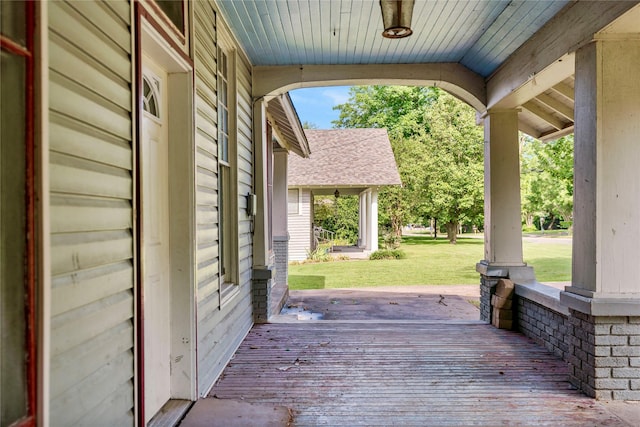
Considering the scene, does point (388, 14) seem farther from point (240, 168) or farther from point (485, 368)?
point (485, 368)

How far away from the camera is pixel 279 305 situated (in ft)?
21.9

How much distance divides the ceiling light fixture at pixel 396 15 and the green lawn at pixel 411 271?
747 centimetres

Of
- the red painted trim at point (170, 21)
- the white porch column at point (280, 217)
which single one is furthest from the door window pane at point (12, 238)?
the white porch column at point (280, 217)

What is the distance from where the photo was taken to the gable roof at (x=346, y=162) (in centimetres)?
1554

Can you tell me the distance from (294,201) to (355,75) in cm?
1064

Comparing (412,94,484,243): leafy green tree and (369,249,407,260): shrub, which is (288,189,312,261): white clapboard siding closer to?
(369,249,407,260): shrub

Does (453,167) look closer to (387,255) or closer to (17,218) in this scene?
(387,255)

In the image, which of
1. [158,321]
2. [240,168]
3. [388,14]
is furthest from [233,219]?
[388,14]

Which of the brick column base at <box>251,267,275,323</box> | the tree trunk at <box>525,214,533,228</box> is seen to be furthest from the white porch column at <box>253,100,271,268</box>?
the tree trunk at <box>525,214,533,228</box>

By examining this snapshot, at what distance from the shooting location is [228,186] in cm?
431

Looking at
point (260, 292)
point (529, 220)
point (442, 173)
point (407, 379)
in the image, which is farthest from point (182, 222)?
point (529, 220)

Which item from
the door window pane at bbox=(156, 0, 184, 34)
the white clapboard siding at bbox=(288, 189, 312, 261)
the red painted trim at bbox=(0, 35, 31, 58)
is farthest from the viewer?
the white clapboard siding at bbox=(288, 189, 312, 261)

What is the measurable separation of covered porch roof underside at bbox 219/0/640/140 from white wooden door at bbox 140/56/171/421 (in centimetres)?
135

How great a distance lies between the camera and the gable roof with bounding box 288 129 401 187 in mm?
15539
